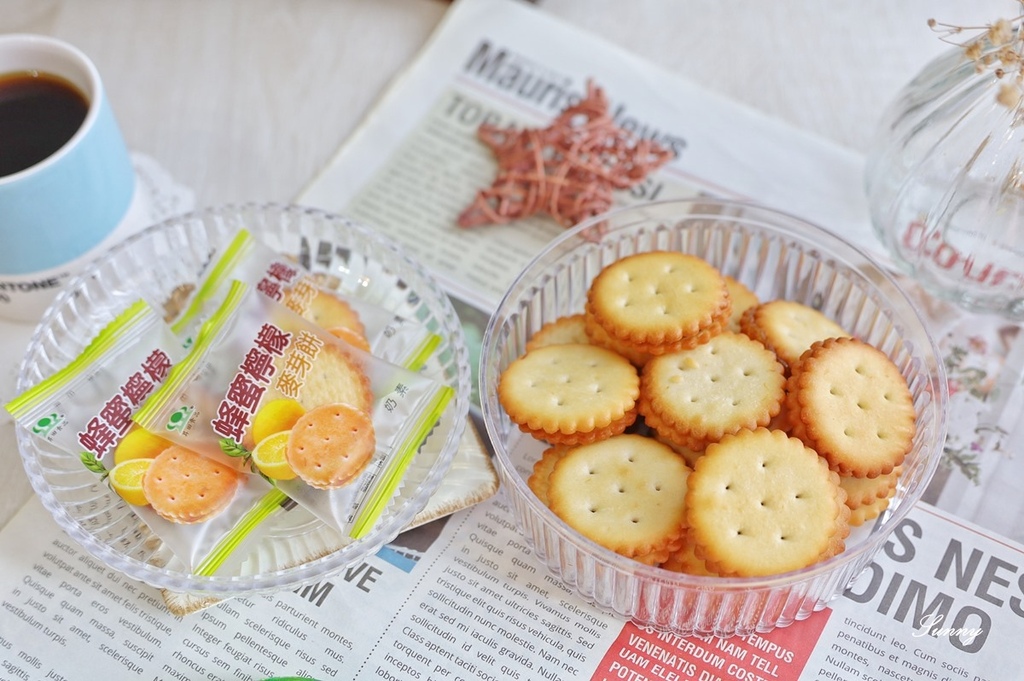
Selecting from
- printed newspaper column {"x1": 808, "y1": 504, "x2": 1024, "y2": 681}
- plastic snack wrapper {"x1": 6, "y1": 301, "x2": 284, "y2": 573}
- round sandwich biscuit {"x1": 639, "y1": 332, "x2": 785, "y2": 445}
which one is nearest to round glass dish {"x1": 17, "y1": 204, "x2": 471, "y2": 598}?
plastic snack wrapper {"x1": 6, "y1": 301, "x2": 284, "y2": 573}

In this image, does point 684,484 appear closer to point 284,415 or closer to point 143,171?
point 284,415

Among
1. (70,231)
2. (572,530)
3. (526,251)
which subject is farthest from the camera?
(526,251)

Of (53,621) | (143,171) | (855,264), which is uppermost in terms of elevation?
(855,264)

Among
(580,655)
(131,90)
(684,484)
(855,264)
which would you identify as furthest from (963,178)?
(131,90)

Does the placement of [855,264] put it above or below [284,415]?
above

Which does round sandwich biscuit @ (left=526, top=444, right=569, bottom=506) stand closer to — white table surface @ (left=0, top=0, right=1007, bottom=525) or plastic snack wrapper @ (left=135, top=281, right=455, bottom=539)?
plastic snack wrapper @ (left=135, top=281, right=455, bottom=539)

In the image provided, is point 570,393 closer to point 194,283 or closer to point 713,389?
point 713,389
